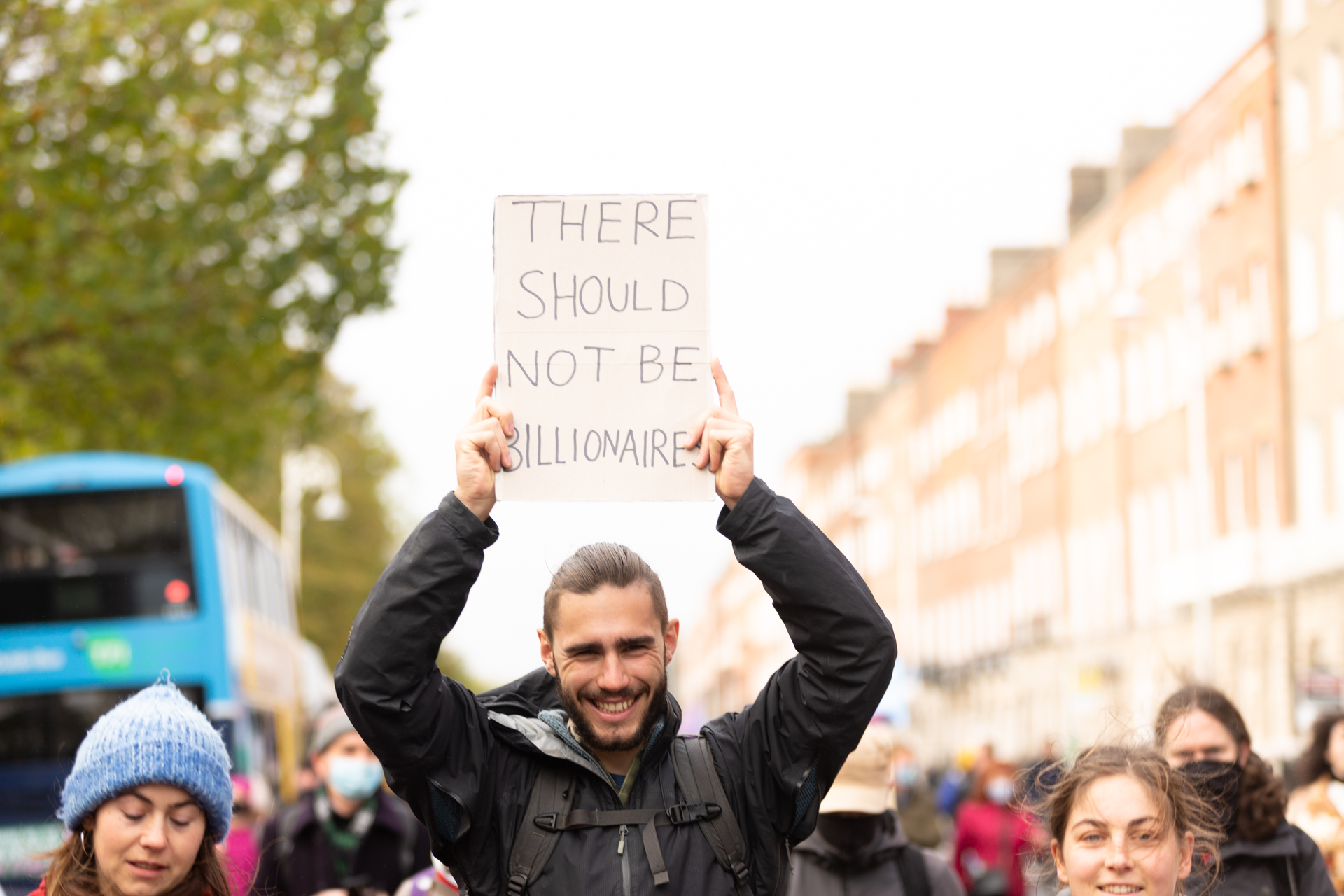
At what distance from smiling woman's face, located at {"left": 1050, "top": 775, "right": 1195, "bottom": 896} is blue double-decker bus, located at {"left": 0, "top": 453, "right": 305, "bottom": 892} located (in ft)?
37.5

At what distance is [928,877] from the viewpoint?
253 inches

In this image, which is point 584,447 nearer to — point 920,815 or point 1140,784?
point 1140,784

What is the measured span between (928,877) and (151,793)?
3160mm

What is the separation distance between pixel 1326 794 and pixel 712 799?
4.20 meters

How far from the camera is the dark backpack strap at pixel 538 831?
371 centimetres

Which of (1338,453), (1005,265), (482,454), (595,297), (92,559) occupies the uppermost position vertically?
(1005,265)

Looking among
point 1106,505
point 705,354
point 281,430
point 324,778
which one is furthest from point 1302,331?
point 705,354

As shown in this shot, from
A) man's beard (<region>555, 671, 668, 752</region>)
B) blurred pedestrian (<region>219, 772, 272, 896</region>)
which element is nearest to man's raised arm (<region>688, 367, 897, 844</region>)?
man's beard (<region>555, 671, 668, 752</region>)

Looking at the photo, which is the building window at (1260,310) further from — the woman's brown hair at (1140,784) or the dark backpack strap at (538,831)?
the dark backpack strap at (538,831)

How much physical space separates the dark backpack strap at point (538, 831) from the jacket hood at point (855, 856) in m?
2.70

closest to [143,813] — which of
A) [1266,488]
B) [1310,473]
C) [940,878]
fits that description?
[940,878]

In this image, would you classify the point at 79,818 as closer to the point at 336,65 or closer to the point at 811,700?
the point at 811,700

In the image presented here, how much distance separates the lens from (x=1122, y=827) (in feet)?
13.8

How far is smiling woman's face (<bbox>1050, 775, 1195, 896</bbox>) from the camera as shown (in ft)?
13.5
